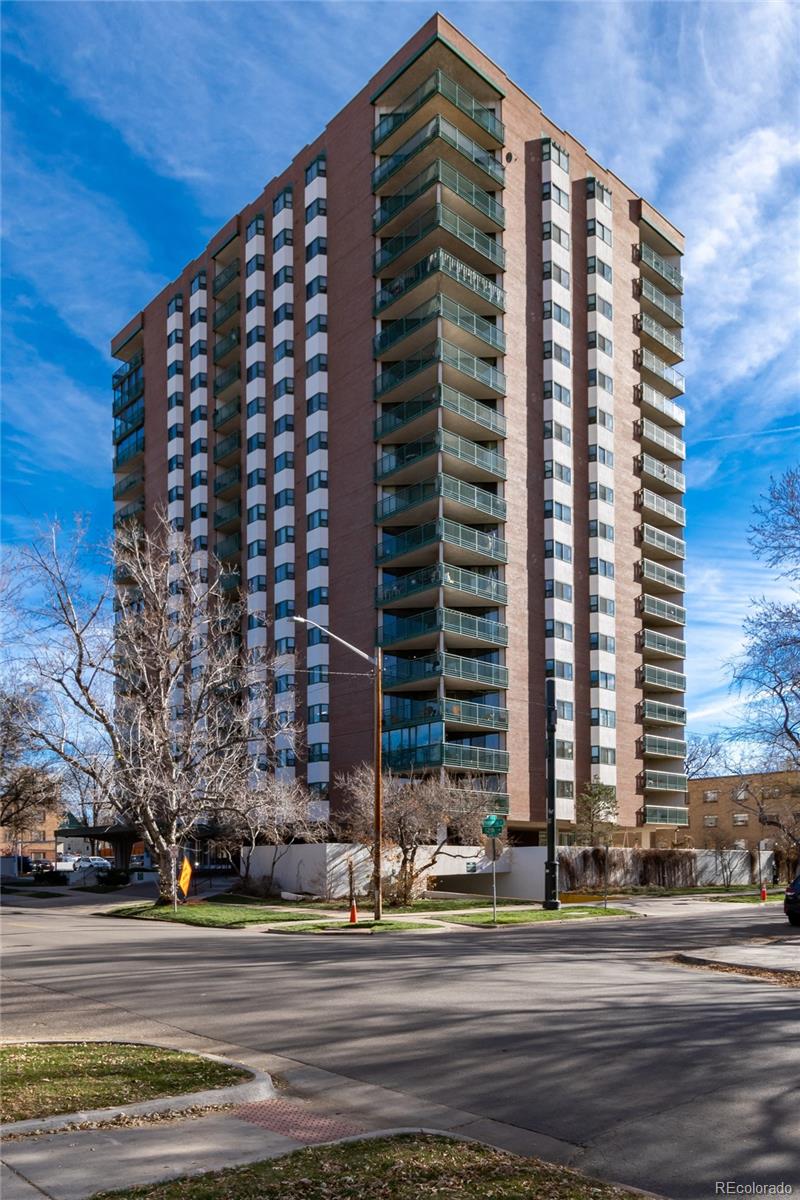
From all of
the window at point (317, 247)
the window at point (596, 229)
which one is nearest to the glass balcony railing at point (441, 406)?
the window at point (317, 247)

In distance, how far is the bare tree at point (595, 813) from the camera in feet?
182

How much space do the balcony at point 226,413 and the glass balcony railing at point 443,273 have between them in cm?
1666

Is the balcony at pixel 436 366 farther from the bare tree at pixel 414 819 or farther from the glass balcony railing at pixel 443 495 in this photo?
the bare tree at pixel 414 819

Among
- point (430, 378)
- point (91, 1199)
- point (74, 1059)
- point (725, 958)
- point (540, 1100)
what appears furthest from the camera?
point (430, 378)

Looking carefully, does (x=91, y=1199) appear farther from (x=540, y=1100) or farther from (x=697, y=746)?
(x=697, y=746)

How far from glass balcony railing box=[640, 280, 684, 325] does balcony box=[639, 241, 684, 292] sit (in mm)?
868

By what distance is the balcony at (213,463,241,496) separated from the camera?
2809 inches

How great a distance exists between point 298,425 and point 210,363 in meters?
15.1

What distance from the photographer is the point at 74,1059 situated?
30.8 feet

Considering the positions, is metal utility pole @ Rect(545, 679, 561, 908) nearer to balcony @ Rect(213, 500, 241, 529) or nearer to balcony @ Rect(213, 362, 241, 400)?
balcony @ Rect(213, 500, 241, 529)

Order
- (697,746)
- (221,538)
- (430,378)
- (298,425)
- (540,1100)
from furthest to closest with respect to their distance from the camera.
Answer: (697,746)
(221,538)
(298,425)
(430,378)
(540,1100)

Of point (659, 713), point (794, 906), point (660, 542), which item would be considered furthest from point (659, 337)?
point (794, 906)

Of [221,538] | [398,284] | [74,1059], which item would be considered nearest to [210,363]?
[221,538]

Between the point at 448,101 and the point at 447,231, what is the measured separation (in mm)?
7202
